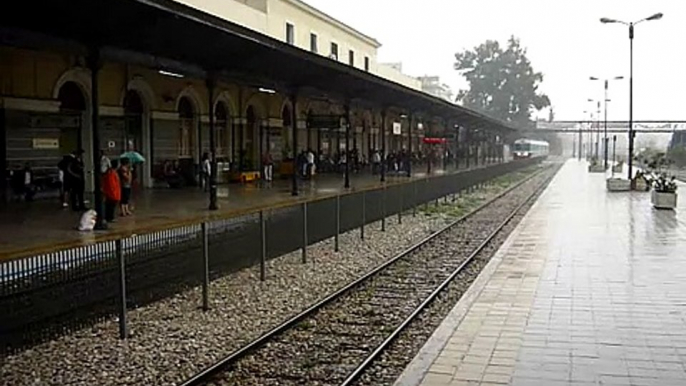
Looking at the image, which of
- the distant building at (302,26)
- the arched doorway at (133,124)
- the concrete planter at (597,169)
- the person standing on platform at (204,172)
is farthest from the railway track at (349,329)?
the concrete planter at (597,169)

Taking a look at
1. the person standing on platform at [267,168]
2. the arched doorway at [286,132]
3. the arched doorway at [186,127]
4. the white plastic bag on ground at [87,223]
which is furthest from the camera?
the arched doorway at [286,132]

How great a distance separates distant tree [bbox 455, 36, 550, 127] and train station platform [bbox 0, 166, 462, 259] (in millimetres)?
74496

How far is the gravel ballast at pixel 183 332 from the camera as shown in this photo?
24.2 ft

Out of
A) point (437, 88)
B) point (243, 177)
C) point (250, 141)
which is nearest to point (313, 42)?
point (250, 141)

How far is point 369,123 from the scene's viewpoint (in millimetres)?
52406

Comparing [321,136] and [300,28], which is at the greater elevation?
[300,28]

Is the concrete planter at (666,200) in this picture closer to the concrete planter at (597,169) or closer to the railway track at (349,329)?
the railway track at (349,329)

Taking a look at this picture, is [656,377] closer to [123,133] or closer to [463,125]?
[123,133]

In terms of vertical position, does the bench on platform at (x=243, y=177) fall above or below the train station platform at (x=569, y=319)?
above

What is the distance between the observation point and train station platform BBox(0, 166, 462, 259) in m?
12.5

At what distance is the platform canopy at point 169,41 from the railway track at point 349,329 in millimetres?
5004

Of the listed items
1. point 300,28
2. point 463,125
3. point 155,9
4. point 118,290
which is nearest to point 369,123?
point 463,125

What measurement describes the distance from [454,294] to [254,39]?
669 centimetres

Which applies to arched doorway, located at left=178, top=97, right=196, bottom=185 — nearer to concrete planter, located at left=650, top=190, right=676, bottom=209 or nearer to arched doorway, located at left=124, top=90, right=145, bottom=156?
arched doorway, located at left=124, top=90, right=145, bottom=156
